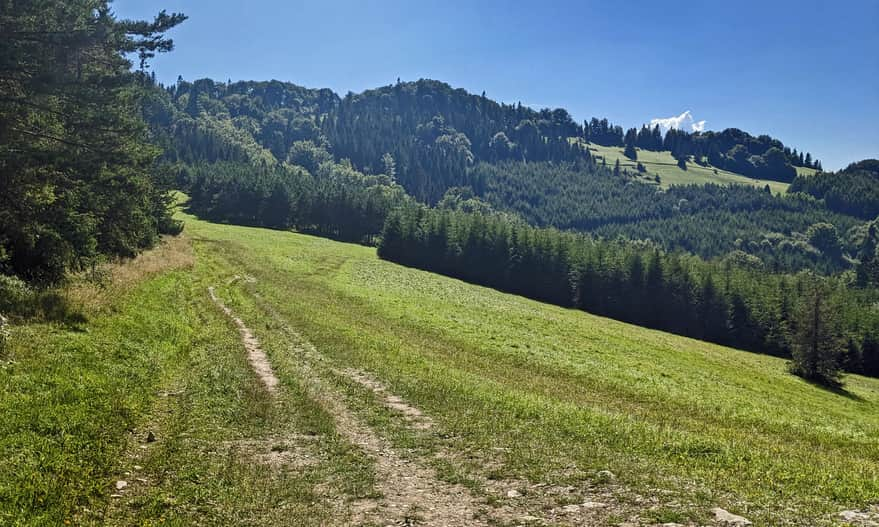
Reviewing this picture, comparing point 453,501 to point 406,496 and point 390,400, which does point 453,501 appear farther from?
point 390,400

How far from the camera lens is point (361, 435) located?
14.3 m

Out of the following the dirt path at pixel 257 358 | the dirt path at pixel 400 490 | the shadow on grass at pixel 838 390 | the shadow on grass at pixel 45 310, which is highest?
the shadow on grass at pixel 45 310

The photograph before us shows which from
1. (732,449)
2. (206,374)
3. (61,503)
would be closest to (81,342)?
(206,374)

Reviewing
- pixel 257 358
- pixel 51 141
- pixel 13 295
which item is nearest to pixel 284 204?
pixel 51 141

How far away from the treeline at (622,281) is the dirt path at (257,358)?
91.9 meters

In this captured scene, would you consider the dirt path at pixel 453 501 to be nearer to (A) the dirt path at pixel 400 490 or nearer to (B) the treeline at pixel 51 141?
(A) the dirt path at pixel 400 490

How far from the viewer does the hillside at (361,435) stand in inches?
381

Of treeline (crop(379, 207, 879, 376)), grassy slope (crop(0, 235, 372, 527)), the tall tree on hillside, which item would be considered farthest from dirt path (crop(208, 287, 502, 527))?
treeline (crop(379, 207, 879, 376))

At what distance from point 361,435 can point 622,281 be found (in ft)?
361

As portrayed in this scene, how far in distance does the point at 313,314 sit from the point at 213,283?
47.1ft

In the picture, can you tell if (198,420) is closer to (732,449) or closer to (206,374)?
(206,374)

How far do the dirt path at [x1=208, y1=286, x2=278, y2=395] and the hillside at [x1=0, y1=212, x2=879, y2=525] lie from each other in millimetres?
339

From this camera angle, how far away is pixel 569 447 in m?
13.7

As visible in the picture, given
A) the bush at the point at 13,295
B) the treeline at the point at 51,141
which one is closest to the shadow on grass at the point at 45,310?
the bush at the point at 13,295
